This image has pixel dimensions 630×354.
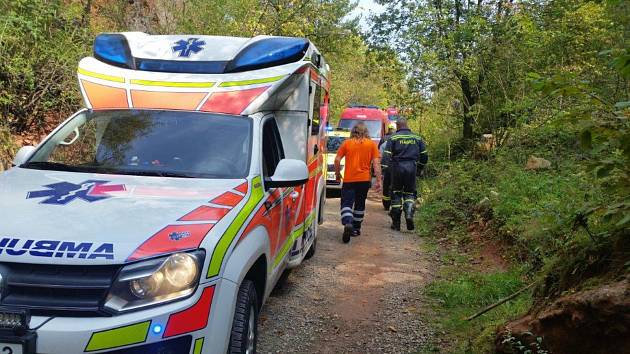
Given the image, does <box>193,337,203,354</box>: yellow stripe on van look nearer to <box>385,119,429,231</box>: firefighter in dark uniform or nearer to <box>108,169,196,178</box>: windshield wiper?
<box>108,169,196,178</box>: windshield wiper

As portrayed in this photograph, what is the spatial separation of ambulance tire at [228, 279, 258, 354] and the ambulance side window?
114 centimetres

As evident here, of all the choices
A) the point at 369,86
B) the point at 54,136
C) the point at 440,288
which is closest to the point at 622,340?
the point at 440,288

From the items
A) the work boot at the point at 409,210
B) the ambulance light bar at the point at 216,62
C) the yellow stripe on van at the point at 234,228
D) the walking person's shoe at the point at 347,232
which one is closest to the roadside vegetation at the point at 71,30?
the ambulance light bar at the point at 216,62

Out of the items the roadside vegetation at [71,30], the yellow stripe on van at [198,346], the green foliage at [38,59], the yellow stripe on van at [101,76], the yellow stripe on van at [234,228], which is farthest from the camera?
the roadside vegetation at [71,30]

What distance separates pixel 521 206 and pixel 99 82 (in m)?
5.63

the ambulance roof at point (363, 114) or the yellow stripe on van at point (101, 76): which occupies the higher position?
the yellow stripe on van at point (101, 76)

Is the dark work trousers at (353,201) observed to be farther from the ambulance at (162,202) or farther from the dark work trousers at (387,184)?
the dark work trousers at (387,184)

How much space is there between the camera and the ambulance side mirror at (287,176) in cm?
394

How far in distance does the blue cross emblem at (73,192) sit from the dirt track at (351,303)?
1.90 m

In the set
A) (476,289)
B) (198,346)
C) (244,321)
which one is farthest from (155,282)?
(476,289)

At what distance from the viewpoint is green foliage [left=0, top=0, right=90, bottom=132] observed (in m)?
8.82

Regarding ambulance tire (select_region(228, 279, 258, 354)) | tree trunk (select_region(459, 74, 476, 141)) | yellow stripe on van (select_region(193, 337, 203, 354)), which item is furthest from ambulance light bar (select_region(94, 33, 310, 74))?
tree trunk (select_region(459, 74, 476, 141))

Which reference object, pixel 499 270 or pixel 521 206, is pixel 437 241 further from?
pixel 499 270

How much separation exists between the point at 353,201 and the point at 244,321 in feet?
18.8
